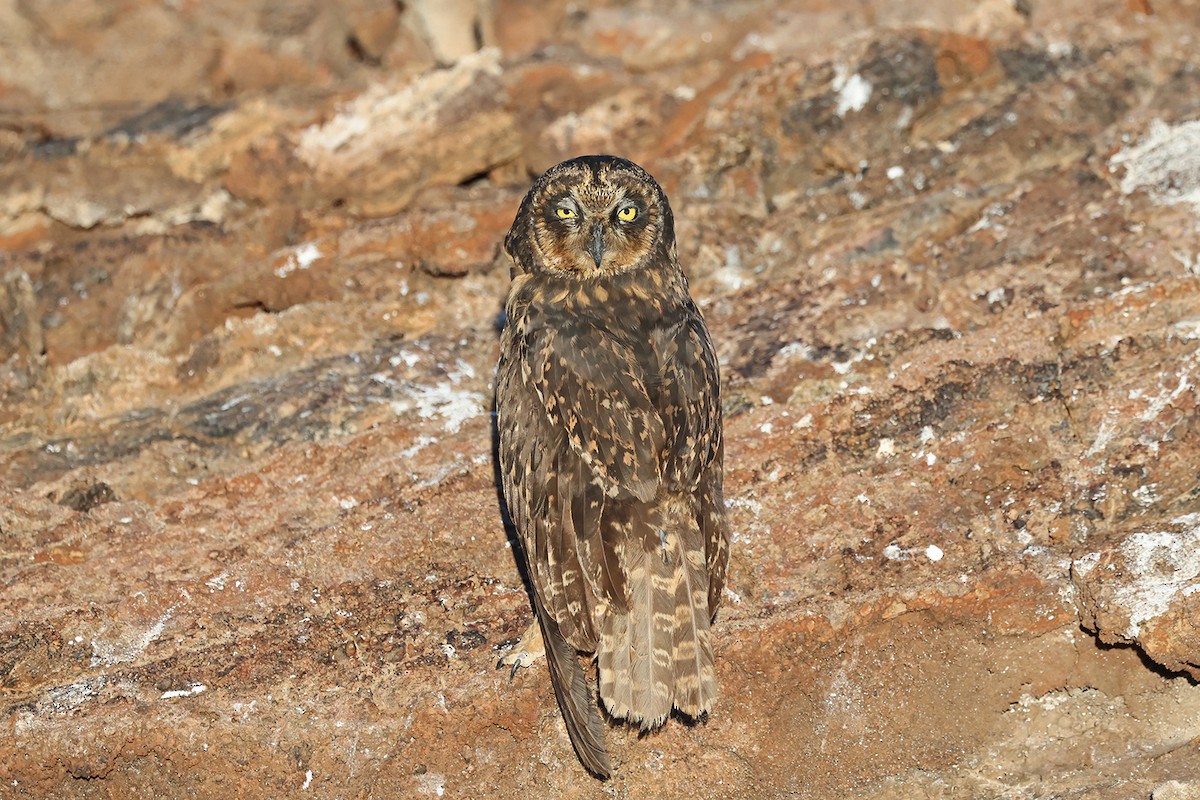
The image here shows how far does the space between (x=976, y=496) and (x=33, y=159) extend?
7.29 meters

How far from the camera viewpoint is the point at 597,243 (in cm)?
554

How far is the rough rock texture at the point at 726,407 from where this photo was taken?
4.63 m

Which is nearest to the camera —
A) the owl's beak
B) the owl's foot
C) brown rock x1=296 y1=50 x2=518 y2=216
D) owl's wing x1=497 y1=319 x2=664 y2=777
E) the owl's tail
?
the owl's tail

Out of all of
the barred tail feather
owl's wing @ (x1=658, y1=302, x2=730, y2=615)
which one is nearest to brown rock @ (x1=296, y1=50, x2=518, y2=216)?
owl's wing @ (x1=658, y1=302, x2=730, y2=615)

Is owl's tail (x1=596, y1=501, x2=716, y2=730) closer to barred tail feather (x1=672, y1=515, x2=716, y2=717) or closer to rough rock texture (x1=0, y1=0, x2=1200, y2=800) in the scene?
barred tail feather (x1=672, y1=515, x2=716, y2=717)

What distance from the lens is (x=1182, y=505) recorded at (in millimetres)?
5008

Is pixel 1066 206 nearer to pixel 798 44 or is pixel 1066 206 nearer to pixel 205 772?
pixel 798 44

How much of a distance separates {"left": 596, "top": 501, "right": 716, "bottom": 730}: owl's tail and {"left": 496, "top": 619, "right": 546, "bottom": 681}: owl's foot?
39 cm

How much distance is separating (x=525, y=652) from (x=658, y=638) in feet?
2.16

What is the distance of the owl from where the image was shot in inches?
178

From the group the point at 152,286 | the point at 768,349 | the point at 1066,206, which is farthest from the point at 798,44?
the point at 152,286

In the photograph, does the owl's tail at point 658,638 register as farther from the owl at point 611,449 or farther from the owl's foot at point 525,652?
the owl's foot at point 525,652

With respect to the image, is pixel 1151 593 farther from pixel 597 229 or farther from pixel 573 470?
pixel 597 229

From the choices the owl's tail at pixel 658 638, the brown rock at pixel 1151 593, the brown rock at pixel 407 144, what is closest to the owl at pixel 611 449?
the owl's tail at pixel 658 638
